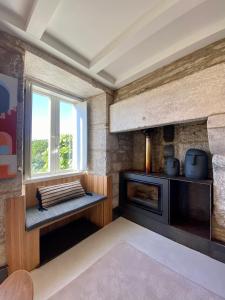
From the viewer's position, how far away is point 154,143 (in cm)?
299

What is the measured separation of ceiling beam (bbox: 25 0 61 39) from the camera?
1.29 metres

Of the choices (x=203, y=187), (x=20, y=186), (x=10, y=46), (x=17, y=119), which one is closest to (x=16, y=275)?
(x=20, y=186)

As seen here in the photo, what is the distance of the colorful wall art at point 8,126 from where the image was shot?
157 cm

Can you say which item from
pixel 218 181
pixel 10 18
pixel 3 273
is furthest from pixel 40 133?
pixel 218 181

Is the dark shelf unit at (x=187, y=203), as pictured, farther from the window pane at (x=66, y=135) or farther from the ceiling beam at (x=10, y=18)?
the ceiling beam at (x=10, y=18)

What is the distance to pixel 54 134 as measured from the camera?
9.11ft

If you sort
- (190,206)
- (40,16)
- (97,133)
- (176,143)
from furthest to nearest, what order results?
1. (97,133)
2. (176,143)
3. (190,206)
4. (40,16)

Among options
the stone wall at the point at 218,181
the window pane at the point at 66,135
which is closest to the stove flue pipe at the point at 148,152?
the stone wall at the point at 218,181

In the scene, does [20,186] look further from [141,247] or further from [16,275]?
[141,247]

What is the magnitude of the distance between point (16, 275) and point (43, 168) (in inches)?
74.9

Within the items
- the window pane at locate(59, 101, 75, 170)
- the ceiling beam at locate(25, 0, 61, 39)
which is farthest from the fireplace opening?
the ceiling beam at locate(25, 0, 61, 39)

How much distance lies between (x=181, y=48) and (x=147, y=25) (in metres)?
0.59

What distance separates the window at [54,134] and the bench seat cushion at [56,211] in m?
0.59

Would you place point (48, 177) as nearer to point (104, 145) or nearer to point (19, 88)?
point (104, 145)
